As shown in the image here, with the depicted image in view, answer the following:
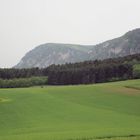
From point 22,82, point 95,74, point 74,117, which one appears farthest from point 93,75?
point 74,117

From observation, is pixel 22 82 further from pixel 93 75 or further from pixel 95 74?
pixel 95 74

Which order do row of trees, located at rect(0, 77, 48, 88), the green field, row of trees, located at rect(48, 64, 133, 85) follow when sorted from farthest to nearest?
1. row of trees, located at rect(0, 77, 48, 88)
2. row of trees, located at rect(48, 64, 133, 85)
3. the green field

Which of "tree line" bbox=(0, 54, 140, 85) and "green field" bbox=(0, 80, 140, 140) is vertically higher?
"tree line" bbox=(0, 54, 140, 85)

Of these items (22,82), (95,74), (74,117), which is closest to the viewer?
(74,117)

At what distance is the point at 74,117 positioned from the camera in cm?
4297

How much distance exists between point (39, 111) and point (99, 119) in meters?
10.7

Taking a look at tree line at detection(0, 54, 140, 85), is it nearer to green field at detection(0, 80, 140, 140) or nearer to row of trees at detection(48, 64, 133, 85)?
row of trees at detection(48, 64, 133, 85)

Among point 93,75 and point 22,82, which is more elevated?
point 93,75

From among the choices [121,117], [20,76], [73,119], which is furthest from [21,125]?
[20,76]

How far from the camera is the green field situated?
30234 mm

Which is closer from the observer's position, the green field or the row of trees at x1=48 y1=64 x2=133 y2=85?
the green field

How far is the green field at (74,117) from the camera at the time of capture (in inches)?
1190

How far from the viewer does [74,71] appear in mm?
163125

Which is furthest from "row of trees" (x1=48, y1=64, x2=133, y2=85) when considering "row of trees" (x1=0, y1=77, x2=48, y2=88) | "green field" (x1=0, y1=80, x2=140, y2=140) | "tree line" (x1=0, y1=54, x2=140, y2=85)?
"green field" (x1=0, y1=80, x2=140, y2=140)
